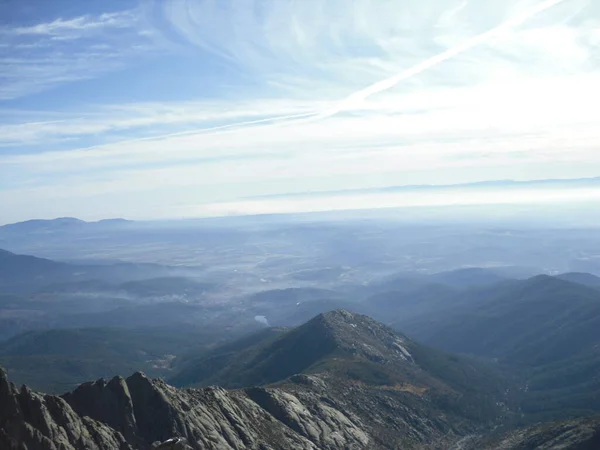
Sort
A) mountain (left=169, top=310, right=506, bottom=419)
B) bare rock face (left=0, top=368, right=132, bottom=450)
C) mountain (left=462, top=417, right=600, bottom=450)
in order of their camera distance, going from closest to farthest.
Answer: bare rock face (left=0, top=368, right=132, bottom=450), mountain (left=462, top=417, right=600, bottom=450), mountain (left=169, top=310, right=506, bottom=419)

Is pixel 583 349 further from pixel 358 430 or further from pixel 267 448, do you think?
pixel 267 448

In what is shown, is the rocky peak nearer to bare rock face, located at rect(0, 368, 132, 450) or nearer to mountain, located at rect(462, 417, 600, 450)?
mountain, located at rect(462, 417, 600, 450)

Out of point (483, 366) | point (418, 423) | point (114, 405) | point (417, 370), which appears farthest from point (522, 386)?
point (114, 405)

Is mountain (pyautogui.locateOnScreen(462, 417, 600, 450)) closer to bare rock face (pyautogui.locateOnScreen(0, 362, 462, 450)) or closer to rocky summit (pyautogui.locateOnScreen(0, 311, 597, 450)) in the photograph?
rocky summit (pyautogui.locateOnScreen(0, 311, 597, 450))

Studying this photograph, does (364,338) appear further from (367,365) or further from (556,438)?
(556,438)

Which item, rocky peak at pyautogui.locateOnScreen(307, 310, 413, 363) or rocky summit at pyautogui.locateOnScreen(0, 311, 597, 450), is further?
rocky peak at pyautogui.locateOnScreen(307, 310, 413, 363)

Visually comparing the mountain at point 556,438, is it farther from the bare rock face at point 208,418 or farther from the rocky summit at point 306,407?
the bare rock face at point 208,418

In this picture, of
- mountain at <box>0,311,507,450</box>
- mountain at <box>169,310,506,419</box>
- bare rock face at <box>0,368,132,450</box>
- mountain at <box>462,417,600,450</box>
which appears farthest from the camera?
mountain at <box>169,310,506,419</box>

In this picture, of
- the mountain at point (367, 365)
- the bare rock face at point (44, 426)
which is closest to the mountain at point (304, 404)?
the bare rock face at point (44, 426)

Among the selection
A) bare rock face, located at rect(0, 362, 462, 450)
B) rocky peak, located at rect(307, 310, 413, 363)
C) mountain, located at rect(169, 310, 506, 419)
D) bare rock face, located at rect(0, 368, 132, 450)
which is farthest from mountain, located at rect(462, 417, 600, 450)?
bare rock face, located at rect(0, 368, 132, 450)

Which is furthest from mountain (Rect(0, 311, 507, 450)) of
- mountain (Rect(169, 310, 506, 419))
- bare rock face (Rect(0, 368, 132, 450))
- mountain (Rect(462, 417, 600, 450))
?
mountain (Rect(462, 417, 600, 450))

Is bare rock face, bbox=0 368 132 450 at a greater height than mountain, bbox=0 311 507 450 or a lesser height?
greater
